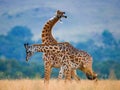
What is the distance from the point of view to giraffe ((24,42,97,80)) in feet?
31.0

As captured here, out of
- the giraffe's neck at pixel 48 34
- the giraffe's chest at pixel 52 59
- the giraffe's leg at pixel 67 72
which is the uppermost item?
the giraffe's neck at pixel 48 34

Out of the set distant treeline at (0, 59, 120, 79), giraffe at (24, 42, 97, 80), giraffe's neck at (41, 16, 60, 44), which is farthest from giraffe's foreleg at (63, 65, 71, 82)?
distant treeline at (0, 59, 120, 79)

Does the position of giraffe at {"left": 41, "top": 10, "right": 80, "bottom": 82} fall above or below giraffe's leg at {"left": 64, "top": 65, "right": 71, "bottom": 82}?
above

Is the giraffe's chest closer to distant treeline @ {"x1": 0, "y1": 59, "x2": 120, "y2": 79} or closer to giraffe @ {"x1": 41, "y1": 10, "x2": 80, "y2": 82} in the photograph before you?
giraffe @ {"x1": 41, "y1": 10, "x2": 80, "y2": 82}

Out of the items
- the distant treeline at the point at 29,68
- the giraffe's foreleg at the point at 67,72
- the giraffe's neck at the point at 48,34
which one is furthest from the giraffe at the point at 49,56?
the distant treeline at the point at 29,68

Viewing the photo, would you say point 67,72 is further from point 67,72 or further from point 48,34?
point 48,34

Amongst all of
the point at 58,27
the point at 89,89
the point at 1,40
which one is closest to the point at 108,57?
the point at 58,27

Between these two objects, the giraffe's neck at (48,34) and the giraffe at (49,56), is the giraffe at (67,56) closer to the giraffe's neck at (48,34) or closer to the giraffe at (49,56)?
the giraffe at (49,56)

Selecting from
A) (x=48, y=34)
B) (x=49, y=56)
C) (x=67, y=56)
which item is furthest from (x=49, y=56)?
(x=48, y=34)

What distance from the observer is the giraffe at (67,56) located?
946 cm

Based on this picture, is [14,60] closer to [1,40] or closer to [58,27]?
[1,40]

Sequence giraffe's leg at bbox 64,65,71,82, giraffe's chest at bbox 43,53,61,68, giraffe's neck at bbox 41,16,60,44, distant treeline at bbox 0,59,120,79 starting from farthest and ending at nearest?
1. distant treeline at bbox 0,59,120,79
2. giraffe's neck at bbox 41,16,60,44
3. giraffe's chest at bbox 43,53,61,68
4. giraffe's leg at bbox 64,65,71,82

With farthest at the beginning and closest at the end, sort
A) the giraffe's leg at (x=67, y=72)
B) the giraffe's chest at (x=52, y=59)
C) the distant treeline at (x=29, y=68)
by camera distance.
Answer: the distant treeline at (x=29, y=68) < the giraffe's chest at (x=52, y=59) < the giraffe's leg at (x=67, y=72)

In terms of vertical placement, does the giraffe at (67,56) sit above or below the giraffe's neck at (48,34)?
below
